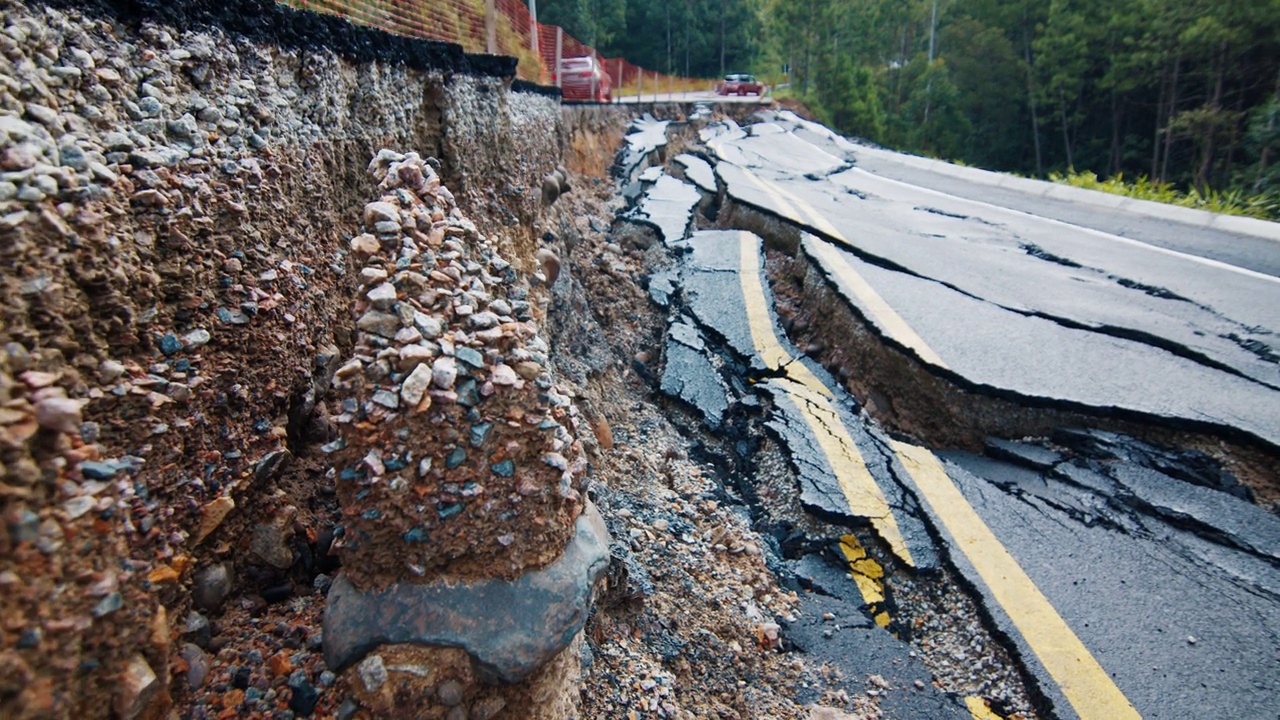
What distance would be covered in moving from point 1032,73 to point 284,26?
30380mm

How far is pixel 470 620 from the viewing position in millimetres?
1516

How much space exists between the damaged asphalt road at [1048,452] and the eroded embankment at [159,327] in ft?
6.88

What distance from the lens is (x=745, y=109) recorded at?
23562 mm

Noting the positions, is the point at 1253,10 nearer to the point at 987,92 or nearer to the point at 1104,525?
the point at 987,92

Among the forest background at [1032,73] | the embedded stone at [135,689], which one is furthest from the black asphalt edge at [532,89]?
the forest background at [1032,73]

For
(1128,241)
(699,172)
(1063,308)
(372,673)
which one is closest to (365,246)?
(372,673)

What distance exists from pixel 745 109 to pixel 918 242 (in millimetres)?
19104

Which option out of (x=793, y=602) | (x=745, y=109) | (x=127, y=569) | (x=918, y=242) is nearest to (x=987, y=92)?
(x=745, y=109)

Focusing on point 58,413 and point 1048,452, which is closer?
point 58,413

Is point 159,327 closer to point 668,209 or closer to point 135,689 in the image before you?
point 135,689

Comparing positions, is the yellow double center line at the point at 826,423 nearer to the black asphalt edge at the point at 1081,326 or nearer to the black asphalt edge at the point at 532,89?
the black asphalt edge at the point at 1081,326

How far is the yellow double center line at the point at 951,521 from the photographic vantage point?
2.31 metres

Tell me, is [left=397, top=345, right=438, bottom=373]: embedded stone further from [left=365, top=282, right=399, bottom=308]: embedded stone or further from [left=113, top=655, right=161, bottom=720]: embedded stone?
[left=113, top=655, right=161, bottom=720]: embedded stone

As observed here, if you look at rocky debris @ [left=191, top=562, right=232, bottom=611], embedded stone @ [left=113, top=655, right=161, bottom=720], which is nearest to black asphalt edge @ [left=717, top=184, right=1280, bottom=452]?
rocky debris @ [left=191, top=562, right=232, bottom=611]
